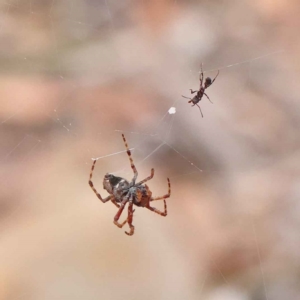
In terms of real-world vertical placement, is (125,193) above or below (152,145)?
below

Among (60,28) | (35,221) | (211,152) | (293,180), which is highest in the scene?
(60,28)

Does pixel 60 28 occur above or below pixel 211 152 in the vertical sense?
above

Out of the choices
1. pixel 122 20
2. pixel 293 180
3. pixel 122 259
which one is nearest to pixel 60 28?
pixel 122 20

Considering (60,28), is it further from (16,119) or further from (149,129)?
(149,129)

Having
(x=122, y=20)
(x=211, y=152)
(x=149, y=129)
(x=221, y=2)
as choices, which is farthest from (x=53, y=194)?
(x=221, y=2)

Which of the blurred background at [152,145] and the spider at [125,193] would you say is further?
the blurred background at [152,145]

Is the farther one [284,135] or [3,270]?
[284,135]

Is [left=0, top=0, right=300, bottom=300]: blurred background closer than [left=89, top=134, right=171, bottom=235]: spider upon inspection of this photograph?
No

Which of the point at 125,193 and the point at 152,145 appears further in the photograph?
the point at 152,145
